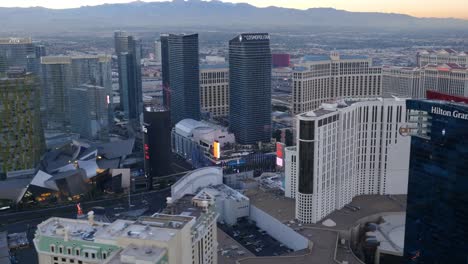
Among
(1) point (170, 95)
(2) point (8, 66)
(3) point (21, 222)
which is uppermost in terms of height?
(2) point (8, 66)

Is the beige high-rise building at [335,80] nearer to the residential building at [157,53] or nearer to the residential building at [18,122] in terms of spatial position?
the residential building at [18,122]

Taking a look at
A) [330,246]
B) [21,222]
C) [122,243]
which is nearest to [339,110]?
[330,246]

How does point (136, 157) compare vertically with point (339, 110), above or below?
below

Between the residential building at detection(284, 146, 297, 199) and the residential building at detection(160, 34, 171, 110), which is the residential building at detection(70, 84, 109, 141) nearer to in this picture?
the residential building at detection(160, 34, 171, 110)

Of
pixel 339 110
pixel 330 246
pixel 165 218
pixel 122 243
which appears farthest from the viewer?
pixel 339 110

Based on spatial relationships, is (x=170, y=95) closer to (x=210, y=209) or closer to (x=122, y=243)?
(x=210, y=209)

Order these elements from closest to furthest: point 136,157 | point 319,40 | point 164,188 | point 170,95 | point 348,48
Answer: point 164,188 → point 136,157 → point 170,95 → point 348,48 → point 319,40
